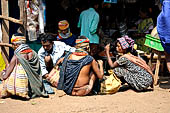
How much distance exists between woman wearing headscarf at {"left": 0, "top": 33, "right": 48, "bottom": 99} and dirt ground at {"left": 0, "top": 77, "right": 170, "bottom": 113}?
174 millimetres

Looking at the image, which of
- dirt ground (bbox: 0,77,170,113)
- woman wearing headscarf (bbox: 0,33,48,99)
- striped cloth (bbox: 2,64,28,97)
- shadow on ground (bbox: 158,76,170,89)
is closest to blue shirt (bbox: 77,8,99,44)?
shadow on ground (bbox: 158,76,170,89)

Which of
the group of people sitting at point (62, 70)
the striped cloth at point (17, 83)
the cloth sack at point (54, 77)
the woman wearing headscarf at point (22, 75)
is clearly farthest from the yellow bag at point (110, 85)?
the striped cloth at point (17, 83)

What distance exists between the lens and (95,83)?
5492 mm

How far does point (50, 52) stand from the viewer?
6074 millimetres

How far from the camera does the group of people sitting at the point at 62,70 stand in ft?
16.0

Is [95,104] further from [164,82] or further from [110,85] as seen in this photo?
[164,82]

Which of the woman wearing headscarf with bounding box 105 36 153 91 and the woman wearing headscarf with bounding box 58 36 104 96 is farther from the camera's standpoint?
the woman wearing headscarf with bounding box 105 36 153 91

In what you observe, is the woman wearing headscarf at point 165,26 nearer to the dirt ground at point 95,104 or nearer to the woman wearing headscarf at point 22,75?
the dirt ground at point 95,104

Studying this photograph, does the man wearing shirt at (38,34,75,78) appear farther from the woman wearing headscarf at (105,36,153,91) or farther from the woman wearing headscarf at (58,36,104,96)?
the woman wearing headscarf at (105,36,153,91)

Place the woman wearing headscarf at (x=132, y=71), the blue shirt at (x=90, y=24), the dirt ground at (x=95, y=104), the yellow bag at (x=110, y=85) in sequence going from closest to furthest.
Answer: the dirt ground at (x=95, y=104) → the yellow bag at (x=110, y=85) → the woman wearing headscarf at (x=132, y=71) → the blue shirt at (x=90, y=24)

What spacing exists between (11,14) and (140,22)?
4183mm

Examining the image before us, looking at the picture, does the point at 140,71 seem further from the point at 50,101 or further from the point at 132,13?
the point at 132,13

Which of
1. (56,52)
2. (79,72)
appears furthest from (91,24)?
(79,72)

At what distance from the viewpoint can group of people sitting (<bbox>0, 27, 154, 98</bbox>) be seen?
4863 mm
